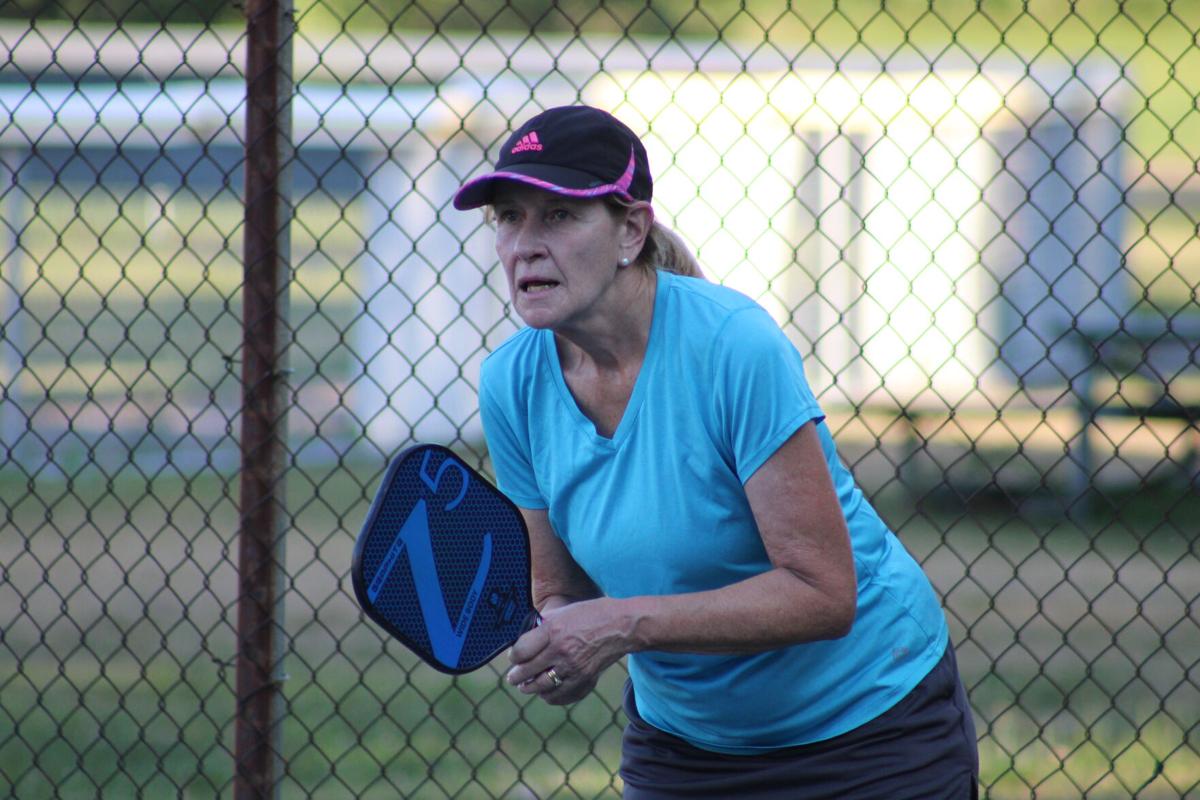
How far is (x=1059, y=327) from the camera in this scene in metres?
9.09

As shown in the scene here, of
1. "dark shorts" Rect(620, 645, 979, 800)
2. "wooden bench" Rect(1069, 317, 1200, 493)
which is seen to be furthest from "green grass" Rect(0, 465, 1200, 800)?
"dark shorts" Rect(620, 645, 979, 800)

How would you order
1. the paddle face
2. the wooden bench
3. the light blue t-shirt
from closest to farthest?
the paddle face → the light blue t-shirt → the wooden bench

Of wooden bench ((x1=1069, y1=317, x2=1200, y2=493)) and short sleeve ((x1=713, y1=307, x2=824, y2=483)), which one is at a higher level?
short sleeve ((x1=713, y1=307, x2=824, y2=483))

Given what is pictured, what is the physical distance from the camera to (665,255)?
7.02 ft

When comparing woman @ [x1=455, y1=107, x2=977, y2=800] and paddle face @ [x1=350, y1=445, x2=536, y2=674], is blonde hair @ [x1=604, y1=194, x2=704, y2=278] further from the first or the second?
paddle face @ [x1=350, y1=445, x2=536, y2=674]

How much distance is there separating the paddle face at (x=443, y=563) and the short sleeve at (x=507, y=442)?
0.25 meters

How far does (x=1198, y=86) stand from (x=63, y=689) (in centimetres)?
2090

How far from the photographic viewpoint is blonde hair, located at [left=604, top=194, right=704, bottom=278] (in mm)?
2098

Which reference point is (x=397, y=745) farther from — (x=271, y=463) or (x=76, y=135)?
(x=76, y=135)

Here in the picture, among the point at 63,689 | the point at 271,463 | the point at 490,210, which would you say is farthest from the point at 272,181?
the point at 63,689

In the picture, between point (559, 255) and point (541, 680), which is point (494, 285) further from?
point (541, 680)

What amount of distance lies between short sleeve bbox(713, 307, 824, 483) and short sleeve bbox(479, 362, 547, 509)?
0.41 meters

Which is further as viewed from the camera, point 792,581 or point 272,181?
point 272,181

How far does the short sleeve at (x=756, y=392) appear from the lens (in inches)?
71.4
